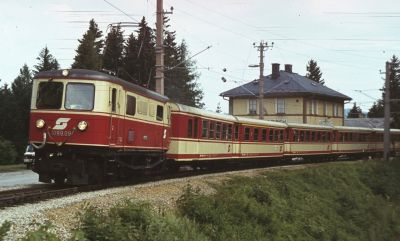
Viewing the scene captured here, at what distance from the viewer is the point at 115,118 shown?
626 inches

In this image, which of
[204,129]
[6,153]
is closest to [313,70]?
[6,153]

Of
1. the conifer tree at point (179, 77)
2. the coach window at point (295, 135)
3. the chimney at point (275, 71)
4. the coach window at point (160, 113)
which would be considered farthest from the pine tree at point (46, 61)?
the coach window at point (160, 113)

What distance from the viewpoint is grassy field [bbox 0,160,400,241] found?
10.0 meters

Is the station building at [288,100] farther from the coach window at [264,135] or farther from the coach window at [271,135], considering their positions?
the coach window at [264,135]

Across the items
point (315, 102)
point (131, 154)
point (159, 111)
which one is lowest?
point (131, 154)

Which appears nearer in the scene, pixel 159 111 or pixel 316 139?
pixel 159 111

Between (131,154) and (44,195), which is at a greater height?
(131,154)

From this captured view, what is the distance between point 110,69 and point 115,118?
5266cm

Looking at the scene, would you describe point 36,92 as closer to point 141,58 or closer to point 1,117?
point 1,117

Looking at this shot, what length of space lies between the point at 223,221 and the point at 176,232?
2906 millimetres

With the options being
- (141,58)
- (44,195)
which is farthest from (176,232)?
(141,58)

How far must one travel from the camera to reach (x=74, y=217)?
1004cm

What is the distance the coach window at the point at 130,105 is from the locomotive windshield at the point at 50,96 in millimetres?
2049

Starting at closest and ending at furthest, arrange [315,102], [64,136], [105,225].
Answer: [105,225] < [64,136] < [315,102]
